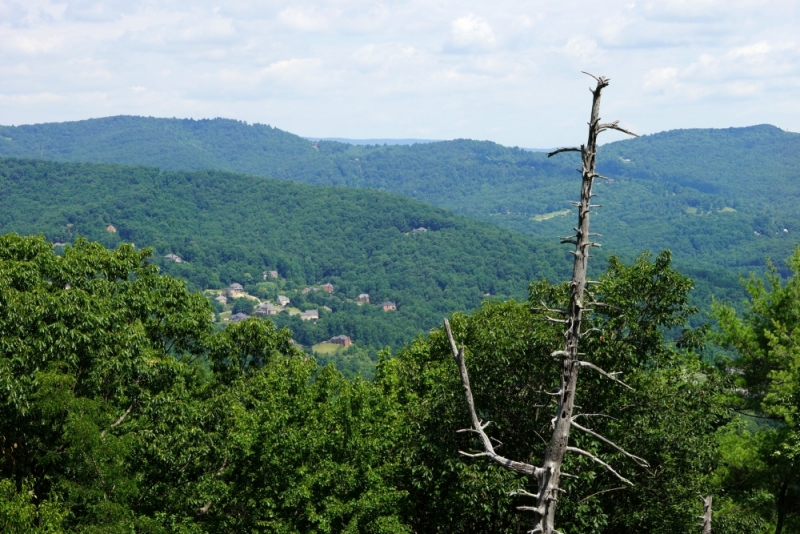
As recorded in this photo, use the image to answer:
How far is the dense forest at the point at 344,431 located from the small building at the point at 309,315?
171425 mm

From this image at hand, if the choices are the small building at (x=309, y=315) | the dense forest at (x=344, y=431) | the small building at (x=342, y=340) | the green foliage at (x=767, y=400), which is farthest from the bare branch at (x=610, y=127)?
the small building at (x=309, y=315)

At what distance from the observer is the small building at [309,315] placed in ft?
632

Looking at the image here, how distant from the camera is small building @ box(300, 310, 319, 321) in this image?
632ft

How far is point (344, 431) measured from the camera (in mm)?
17828

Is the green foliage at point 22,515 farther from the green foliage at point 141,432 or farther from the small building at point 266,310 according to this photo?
the small building at point 266,310

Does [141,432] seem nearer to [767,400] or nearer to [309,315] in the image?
[767,400]

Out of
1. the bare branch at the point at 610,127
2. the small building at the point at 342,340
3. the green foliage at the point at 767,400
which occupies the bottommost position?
the small building at the point at 342,340

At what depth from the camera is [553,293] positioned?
17156 millimetres

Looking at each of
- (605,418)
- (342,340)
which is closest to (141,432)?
(605,418)

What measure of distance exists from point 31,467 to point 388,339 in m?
157

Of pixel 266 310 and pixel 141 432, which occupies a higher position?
pixel 141 432

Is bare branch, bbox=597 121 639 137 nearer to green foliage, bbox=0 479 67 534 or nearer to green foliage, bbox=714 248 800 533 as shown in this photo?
green foliage, bbox=0 479 67 534

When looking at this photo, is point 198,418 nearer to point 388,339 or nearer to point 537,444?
point 537,444

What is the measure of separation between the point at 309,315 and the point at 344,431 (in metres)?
180
